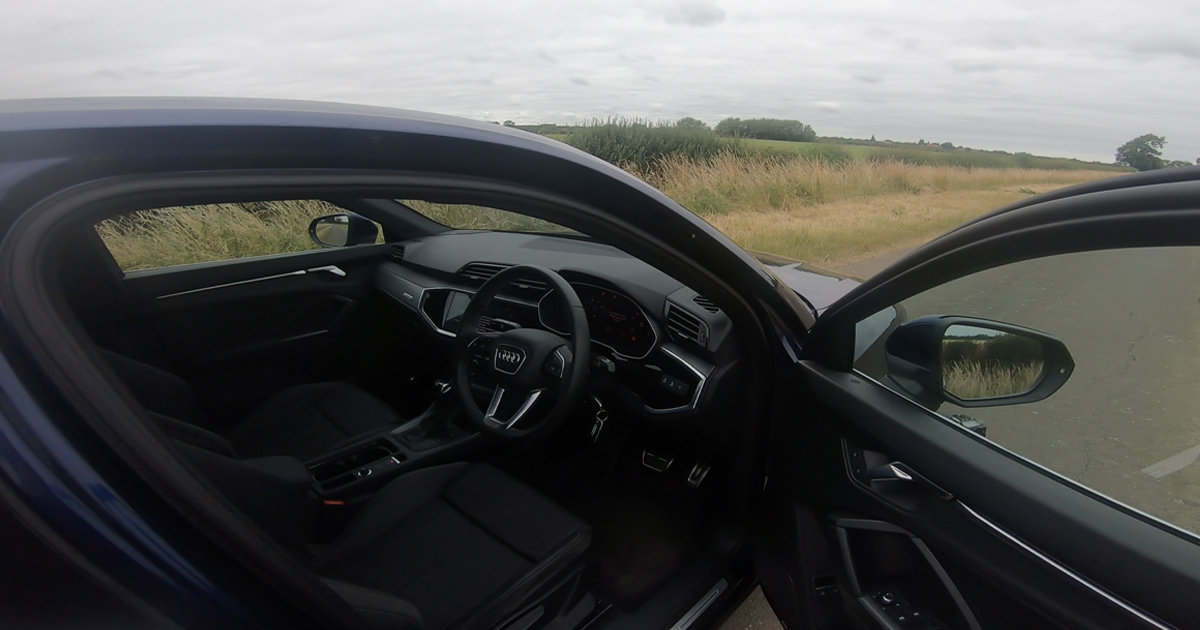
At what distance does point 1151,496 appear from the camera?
3.43 ft

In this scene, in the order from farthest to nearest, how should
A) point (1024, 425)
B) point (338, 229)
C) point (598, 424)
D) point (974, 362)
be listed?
point (338, 229), point (598, 424), point (974, 362), point (1024, 425)

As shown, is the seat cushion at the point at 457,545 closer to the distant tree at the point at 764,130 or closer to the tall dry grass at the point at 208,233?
the tall dry grass at the point at 208,233

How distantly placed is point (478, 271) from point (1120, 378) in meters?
2.59

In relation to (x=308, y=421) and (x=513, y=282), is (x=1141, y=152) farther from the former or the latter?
(x=308, y=421)

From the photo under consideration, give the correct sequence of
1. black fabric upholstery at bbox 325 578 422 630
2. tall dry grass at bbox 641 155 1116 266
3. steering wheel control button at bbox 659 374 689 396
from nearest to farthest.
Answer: black fabric upholstery at bbox 325 578 422 630, steering wheel control button at bbox 659 374 689 396, tall dry grass at bbox 641 155 1116 266

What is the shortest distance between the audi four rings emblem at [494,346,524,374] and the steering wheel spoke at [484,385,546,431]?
0.32 feet

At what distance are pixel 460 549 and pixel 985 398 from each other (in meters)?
1.52

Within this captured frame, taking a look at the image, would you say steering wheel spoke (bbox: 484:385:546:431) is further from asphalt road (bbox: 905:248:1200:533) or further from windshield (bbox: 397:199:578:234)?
asphalt road (bbox: 905:248:1200:533)

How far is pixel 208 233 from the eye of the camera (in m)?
2.76

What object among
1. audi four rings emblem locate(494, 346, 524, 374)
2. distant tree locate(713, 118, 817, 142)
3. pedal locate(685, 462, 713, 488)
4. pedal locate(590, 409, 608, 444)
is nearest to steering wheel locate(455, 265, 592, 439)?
audi four rings emblem locate(494, 346, 524, 374)

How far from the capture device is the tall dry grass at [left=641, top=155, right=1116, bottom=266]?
5.39m

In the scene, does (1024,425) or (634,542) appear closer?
(1024,425)

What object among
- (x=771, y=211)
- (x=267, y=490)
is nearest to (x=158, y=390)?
(x=267, y=490)

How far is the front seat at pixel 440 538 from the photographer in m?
1.59
